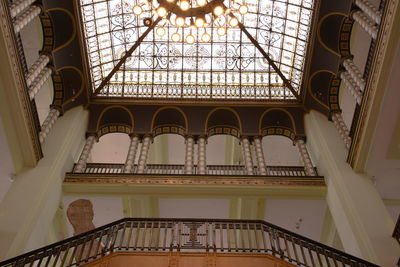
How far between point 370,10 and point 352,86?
2.06 metres

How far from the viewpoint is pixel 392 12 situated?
866 centimetres

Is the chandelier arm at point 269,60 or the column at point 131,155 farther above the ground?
the chandelier arm at point 269,60

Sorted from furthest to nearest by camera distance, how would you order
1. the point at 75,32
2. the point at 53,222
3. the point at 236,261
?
1. the point at 75,32
2. the point at 53,222
3. the point at 236,261

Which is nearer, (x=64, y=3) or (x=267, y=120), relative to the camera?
(x=64, y=3)

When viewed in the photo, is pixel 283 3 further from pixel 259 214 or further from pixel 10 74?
pixel 10 74

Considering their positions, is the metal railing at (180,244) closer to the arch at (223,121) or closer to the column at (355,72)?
the column at (355,72)

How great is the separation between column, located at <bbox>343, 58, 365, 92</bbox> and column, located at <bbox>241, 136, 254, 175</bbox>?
356 centimetres

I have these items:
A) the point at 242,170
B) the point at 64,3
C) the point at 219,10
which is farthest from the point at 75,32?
the point at 242,170

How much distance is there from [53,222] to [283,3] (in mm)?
9495

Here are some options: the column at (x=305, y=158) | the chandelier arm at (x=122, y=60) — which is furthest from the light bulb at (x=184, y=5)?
the column at (x=305, y=158)

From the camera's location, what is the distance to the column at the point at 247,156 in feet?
39.9

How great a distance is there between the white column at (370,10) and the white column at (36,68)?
8303mm

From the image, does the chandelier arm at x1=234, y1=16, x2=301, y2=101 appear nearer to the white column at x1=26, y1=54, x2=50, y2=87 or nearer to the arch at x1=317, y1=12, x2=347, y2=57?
the arch at x1=317, y1=12, x2=347, y2=57

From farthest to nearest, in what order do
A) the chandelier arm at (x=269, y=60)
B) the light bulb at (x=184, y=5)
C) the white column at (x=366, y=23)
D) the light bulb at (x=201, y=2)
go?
the chandelier arm at (x=269, y=60)
the white column at (x=366, y=23)
the light bulb at (x=201, y=2)
the light bulb at (x=184, y=5)
